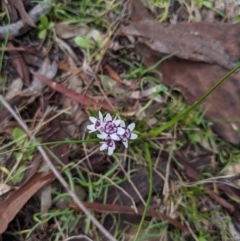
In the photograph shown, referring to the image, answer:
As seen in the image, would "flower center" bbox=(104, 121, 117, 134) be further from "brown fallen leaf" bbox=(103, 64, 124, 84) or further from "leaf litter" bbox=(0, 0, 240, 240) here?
"brown fallen leaf" bbox=(103, 64, 124, 84)

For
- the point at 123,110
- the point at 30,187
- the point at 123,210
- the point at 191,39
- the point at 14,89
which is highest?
the point at 191,39

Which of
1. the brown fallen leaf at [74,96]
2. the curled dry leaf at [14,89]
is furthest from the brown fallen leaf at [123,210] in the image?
the curled dry leaf at [14,89]

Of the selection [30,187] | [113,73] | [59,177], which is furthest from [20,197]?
[113,73]

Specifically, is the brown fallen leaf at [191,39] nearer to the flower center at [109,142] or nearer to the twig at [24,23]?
the twig at [24,23]

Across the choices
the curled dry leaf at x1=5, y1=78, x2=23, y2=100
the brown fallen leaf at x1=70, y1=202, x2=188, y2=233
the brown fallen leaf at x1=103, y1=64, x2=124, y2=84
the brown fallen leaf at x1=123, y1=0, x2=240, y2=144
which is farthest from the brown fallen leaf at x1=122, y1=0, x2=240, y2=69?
the brown fallen leaf at x1=70, y1=202, x2=188, y2=233

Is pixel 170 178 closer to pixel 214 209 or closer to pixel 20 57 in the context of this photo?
pixel 214 209

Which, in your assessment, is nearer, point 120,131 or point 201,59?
point 120,131

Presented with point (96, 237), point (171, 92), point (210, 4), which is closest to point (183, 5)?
point (210, 4)

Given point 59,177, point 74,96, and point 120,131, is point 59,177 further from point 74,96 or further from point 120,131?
point 120,131
